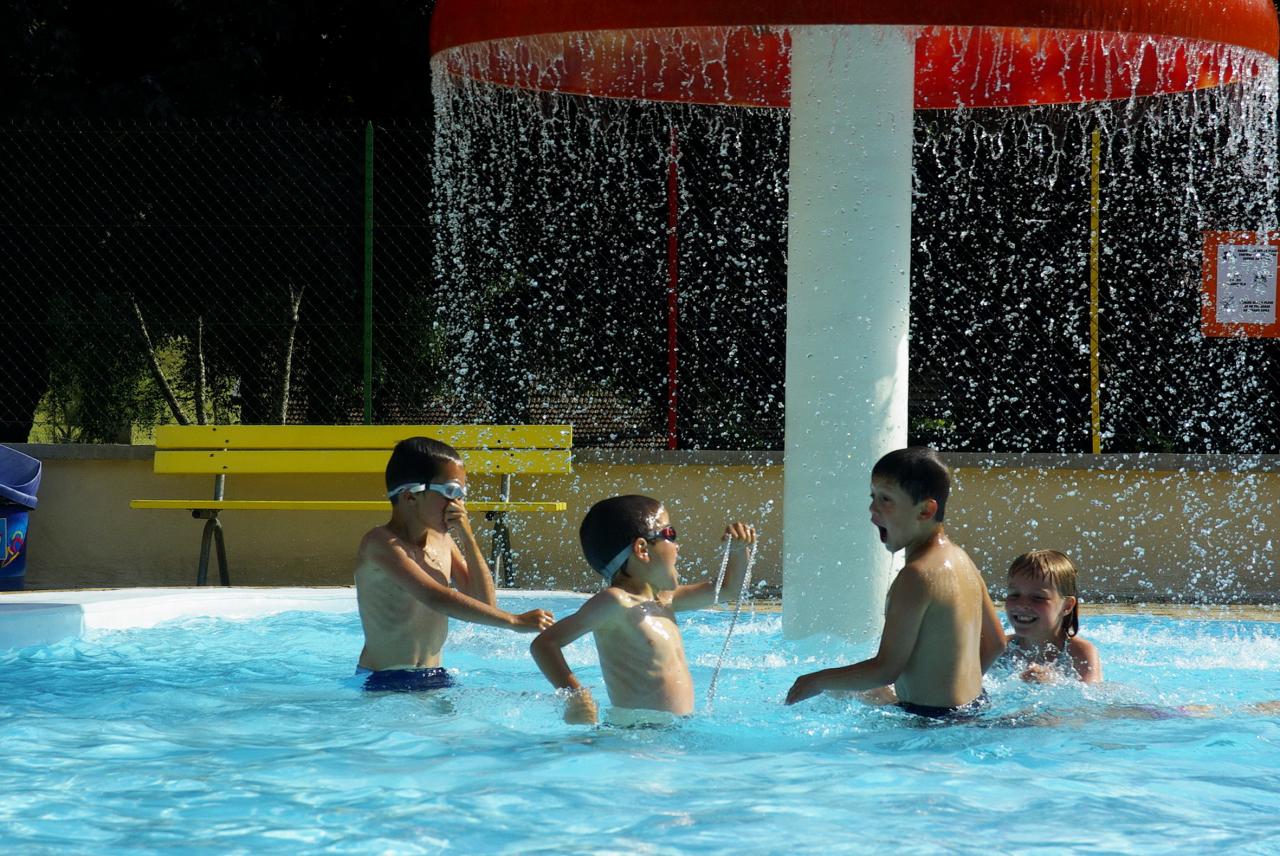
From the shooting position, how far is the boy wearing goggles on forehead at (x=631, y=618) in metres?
4.41

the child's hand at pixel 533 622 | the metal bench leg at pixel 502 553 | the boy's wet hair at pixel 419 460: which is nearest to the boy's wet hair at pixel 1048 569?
the child's hand at pixel 533 622

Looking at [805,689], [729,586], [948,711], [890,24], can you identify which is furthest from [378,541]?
[890,24]

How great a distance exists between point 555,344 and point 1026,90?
135 inches

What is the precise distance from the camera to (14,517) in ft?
28.5

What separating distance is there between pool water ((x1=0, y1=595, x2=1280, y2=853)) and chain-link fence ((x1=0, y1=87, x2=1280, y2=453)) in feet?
11.6

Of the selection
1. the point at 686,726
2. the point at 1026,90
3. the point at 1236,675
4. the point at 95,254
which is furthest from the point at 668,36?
the point at 95,254

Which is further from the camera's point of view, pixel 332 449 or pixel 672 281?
pixel 672 281

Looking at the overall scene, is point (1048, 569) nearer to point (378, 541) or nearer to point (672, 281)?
point (378, 541)

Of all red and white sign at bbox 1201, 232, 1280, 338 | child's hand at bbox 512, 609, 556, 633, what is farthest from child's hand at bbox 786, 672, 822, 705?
red and white sign at bbox 1201, 232, 1280, 338

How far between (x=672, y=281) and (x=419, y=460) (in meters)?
4.51

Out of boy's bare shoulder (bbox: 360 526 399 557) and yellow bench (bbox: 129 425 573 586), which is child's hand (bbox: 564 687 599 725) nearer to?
boy's bare shoulder (bbox: 360 526 399 557)

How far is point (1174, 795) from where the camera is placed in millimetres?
4180

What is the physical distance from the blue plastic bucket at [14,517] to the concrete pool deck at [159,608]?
1475 mm

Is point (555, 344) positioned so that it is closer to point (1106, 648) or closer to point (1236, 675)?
point (1106, 648)
